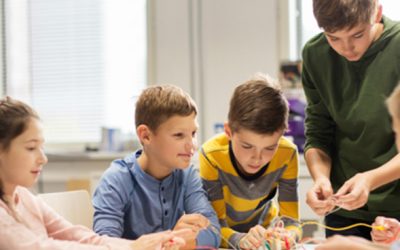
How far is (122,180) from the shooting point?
1.72 metres

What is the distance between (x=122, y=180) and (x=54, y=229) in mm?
314

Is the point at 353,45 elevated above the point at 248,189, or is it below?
above

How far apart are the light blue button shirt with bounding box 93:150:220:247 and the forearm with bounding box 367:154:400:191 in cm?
51

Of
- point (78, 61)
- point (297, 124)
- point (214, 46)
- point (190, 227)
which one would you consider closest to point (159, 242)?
point (190, 227)

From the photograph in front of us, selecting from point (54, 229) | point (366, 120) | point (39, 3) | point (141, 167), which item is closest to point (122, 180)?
point (141, 167)

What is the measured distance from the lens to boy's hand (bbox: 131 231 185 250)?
1.36m

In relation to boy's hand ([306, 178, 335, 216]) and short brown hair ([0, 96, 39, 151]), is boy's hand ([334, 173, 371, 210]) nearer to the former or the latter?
boy's hand ([306, 178, 335, 216])

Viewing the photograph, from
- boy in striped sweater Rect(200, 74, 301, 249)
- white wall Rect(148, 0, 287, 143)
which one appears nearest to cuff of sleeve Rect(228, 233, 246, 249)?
boy in striped sweater Rect(200, 74, 301, 249)

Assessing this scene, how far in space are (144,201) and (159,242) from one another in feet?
1.25

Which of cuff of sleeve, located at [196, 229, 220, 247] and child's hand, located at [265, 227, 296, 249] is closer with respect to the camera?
child's hand, located at [265, 227, 296, 249]

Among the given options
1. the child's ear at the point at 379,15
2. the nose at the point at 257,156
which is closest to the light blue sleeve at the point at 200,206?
the nose at the point at 257,156

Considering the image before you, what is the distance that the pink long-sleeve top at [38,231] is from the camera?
1.22 metres

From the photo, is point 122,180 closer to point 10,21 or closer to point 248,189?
point 248,189

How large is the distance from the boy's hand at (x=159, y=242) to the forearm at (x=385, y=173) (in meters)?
0.58
